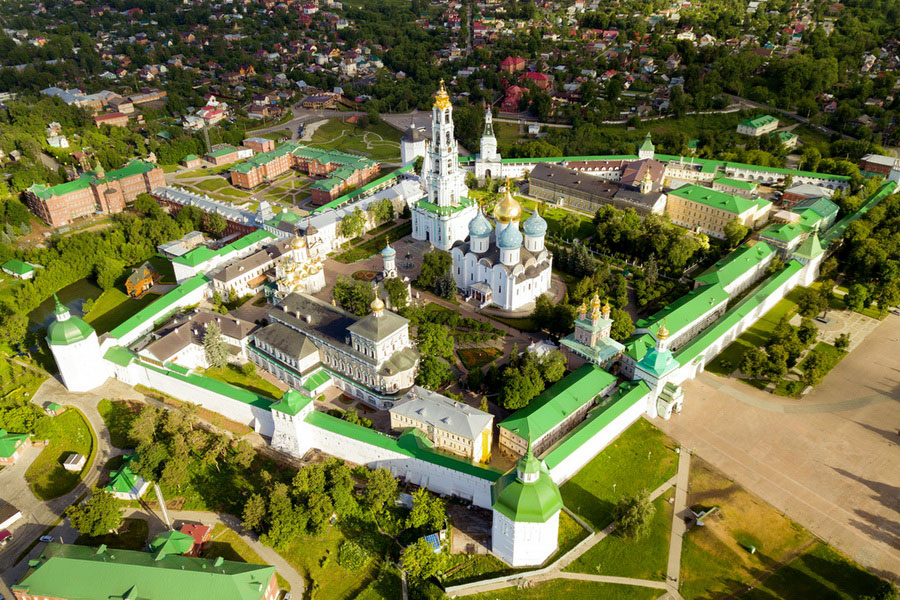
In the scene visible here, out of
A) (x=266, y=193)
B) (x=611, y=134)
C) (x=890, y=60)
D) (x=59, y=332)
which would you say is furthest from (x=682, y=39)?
(x=59, y=332)

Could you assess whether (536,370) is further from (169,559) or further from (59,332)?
(59,332)

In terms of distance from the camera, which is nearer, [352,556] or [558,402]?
[352,556]

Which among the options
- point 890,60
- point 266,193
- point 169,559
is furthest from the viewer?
point 890,60

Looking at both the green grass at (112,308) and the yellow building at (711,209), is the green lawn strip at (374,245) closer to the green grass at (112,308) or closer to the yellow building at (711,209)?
the green grass at (112,308)

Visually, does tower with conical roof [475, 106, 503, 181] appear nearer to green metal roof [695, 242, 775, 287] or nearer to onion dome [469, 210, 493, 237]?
onion dome [469, 210, 493, 237]

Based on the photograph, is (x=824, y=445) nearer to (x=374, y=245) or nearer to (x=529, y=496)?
(x=529, y=496)

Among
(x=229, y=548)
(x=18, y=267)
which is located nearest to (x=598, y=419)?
(x=229, y=548)

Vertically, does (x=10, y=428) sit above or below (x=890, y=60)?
below
